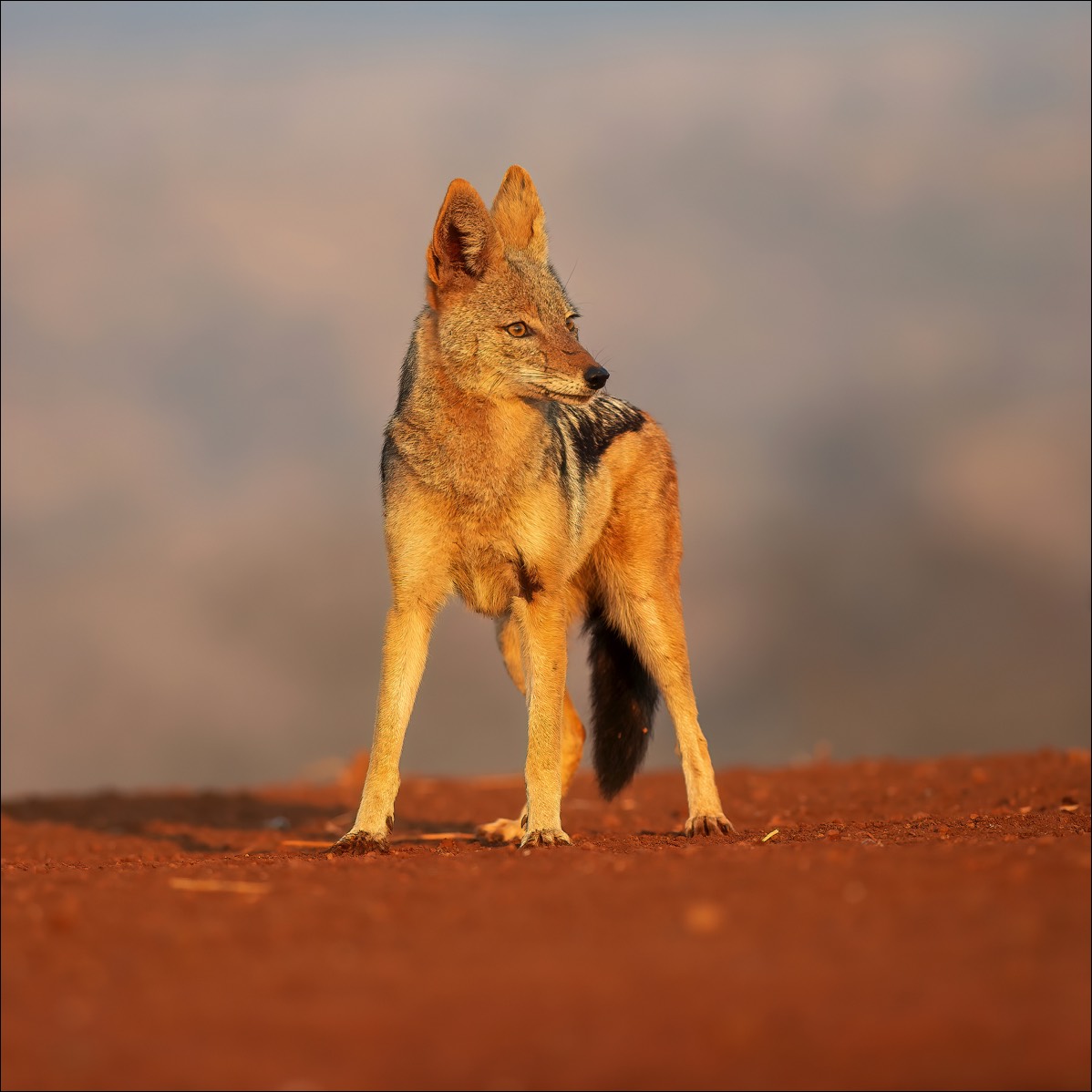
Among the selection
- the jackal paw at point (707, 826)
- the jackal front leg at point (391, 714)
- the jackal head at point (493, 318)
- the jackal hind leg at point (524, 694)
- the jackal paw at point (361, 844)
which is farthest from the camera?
the jackal hind leg at point (524, 694)

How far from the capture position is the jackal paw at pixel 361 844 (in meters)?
5.93

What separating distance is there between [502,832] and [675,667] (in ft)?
4.32

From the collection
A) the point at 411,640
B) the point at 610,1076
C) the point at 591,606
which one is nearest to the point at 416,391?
the point at 411,640

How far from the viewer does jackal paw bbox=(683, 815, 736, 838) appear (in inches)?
267

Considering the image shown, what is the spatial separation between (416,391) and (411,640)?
1210mm

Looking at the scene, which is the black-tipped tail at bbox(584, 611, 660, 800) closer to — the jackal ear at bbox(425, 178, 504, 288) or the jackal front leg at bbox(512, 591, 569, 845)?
the jackal front leg at bbox(512, 591, 569, 845)

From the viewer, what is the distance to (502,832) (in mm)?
7336

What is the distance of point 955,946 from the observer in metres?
3.12

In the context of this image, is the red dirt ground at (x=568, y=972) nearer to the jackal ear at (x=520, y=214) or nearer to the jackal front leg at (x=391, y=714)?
the jackal front leg at (x=391, y=714)

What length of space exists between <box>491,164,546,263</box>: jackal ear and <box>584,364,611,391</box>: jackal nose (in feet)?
3.11

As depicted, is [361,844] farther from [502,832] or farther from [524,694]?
[524,694]

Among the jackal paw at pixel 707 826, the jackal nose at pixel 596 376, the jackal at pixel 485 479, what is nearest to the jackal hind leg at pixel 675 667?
the jackal paw at pixel 707 826

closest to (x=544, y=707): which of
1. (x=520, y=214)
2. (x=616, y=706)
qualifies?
(x=616, y=706)

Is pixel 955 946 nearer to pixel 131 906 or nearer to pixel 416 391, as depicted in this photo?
pixel 131 906
